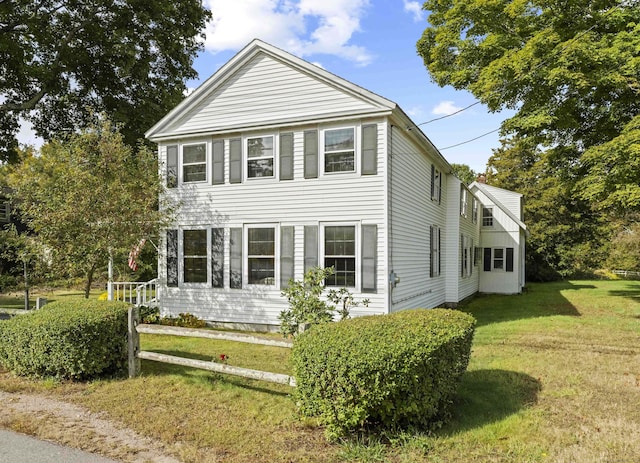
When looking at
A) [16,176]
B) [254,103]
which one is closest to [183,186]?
[254,103]

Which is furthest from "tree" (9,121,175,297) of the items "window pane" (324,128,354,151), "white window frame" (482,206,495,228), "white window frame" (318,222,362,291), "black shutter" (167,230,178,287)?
"white window frame" (482,206,495,228)

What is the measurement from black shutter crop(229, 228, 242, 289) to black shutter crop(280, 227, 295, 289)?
132 centimetres

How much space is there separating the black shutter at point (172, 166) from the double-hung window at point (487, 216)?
A: 16.9 metres

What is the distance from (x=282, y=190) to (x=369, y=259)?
309cm

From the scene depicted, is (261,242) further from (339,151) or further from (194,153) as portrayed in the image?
(194,153)

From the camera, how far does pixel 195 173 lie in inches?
501

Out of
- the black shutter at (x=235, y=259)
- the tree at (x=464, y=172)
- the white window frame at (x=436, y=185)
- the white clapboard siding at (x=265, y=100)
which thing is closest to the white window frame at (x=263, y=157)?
the white clapboard siding at (x=265, y=100)

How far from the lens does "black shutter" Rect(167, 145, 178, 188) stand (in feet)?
42.2

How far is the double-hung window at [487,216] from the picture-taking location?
23.2 m

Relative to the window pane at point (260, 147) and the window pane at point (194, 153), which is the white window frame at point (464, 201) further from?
the window pane at point (194, 153)

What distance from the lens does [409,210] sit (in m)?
12.5

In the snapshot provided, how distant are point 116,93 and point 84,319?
19.4 meters

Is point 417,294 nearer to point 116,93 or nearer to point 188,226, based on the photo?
point 188,226

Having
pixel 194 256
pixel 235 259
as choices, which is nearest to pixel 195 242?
pixel 194 256
